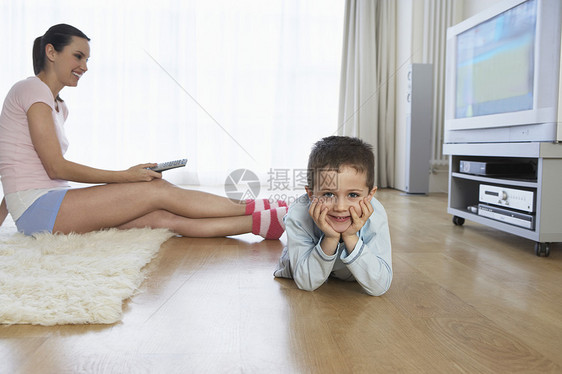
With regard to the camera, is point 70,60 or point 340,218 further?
point 70,60

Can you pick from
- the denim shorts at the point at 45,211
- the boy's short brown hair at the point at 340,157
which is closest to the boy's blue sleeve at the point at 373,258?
the boy's short brown hair at the point at 340,157

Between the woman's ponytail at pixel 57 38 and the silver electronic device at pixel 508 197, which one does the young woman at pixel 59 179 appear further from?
the silver electronic device at pixel 508 197

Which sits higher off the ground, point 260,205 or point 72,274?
point 260,205

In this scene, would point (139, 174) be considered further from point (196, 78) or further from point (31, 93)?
point (196, 78)

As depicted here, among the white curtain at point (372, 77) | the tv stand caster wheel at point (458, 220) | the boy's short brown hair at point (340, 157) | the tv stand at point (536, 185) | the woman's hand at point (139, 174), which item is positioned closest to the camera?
the boy's short brown hair at point (340, 157)

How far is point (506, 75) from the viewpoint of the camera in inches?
74.7

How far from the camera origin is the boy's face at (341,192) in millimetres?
1062

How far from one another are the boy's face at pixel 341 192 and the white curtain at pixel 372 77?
10.4ft

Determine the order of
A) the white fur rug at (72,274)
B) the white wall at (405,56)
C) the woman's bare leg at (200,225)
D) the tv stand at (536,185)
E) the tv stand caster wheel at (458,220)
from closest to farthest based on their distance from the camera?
the white fur rug at (72,274) < the tv stand at (536,185) < the woman's bare leg at (200,225) < the tv stand caster wheel at (458,220) < the white wall at (405,56)

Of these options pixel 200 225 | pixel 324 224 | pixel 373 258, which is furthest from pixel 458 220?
pixel 324 224

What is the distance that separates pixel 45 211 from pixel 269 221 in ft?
2.54

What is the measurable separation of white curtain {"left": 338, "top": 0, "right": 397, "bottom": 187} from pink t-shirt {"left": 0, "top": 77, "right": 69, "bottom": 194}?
2949 millimetres

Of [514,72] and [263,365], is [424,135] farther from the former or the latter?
[263,365]

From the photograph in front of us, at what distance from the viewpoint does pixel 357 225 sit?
1.04 meters
